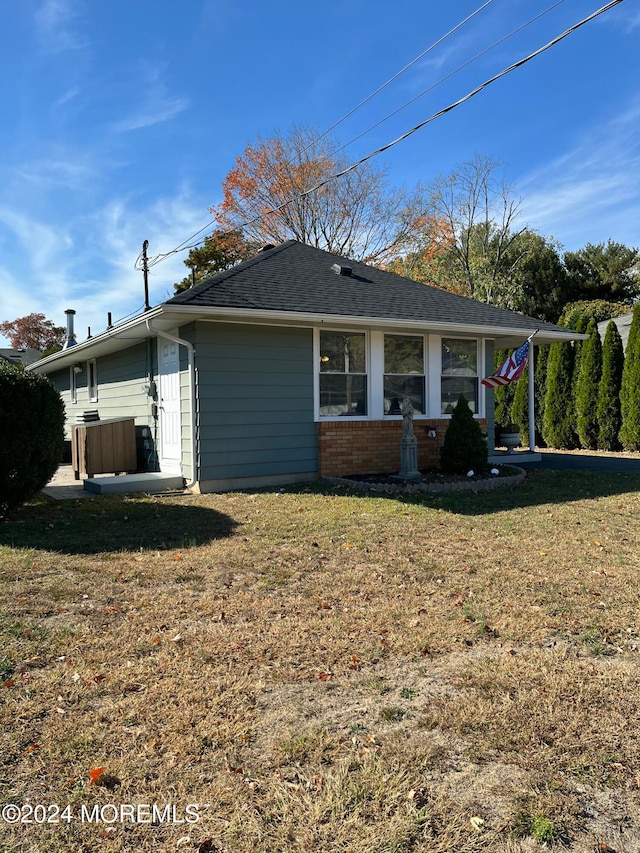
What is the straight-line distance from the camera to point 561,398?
624 inches

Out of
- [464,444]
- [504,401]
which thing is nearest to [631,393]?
[504,401]

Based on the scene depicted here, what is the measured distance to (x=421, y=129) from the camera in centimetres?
829

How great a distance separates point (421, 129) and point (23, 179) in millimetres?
9217

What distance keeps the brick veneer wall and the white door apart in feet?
7.51

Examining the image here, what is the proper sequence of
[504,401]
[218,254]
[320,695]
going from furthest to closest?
[218,254], [504,401], [320,695]

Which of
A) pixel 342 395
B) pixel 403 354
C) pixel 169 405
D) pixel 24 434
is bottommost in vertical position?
pixel 24 434

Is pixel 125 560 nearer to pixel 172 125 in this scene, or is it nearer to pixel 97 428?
pixel 97 428

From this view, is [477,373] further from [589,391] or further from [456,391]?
[589,391]

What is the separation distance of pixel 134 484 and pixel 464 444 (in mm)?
5130

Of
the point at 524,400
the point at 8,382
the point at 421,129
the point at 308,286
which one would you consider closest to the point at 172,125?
the point at 308,286

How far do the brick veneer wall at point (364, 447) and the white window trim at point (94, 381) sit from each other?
706cm

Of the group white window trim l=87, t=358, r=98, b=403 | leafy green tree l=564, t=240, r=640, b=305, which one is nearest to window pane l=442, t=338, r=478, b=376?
white window trim l=87, t=358, r=98, b=403

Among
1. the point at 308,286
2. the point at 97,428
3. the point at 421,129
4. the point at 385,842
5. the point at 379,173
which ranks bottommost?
the point at 385,842

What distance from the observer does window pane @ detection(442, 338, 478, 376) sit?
10.8 meters
